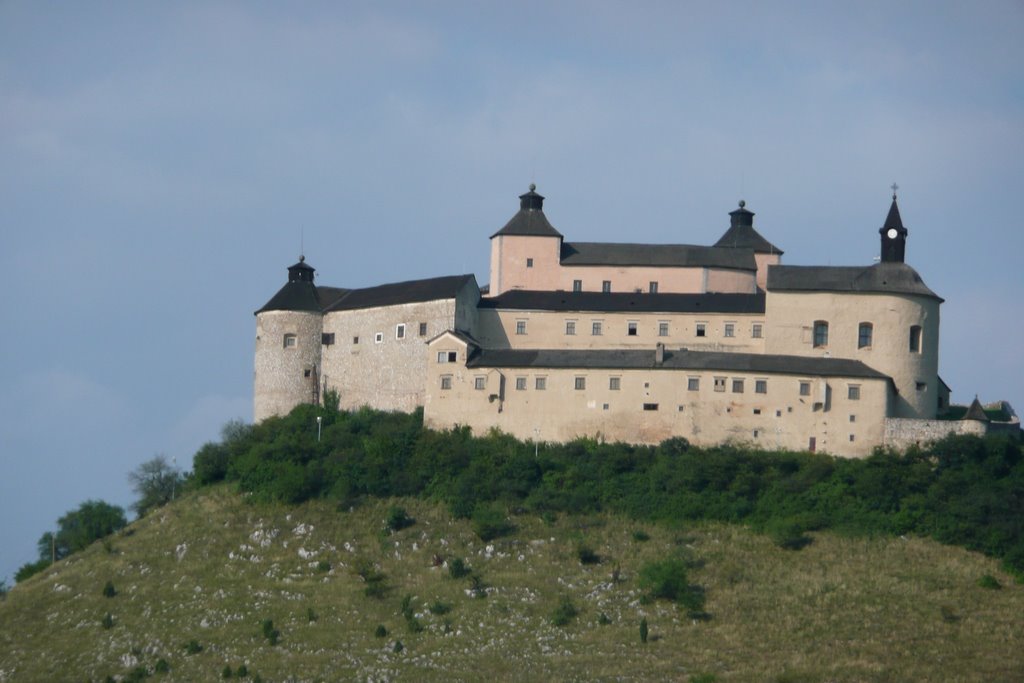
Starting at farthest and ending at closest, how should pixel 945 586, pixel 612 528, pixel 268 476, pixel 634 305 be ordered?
1. pixel 634 305
2. pixel 268 476
3. pixel 612 528
4. pixel 945 586

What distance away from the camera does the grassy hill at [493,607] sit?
61031mm

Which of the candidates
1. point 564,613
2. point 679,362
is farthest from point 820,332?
point 564,613

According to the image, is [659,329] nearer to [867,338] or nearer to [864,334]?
[864,334]

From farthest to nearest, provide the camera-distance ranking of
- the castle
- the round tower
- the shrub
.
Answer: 1. the round tower
2. the castle
3. the shrub

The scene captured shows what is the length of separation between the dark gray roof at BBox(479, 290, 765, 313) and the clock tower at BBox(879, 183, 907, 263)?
19.3 feet

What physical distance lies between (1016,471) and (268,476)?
3020 cm

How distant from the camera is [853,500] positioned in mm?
71625

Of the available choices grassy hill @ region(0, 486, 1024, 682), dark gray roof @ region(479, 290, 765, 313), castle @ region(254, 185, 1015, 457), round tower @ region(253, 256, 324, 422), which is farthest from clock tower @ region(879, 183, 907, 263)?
round tower @ region(253, 256, 324, 422)

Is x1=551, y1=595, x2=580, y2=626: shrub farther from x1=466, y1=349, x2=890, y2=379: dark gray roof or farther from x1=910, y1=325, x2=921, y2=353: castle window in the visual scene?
x1=910, y1=325, x2=921, y2=353: castle window

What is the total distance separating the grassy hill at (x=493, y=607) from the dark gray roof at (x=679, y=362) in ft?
27.6

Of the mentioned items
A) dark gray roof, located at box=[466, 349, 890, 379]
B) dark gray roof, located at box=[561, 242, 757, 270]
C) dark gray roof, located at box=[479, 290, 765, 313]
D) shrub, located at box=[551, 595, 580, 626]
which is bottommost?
shrub, located at box=[551, 595, 580, 626]

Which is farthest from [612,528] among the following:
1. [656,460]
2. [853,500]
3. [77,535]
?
[77,535]

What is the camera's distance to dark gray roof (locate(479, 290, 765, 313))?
8238 cm

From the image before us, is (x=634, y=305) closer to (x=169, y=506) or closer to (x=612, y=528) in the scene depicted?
(x=612, y=528)
